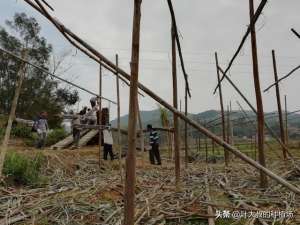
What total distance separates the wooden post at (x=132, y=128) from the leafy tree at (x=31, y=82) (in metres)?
20.4

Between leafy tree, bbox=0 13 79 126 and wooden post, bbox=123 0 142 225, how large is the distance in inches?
803

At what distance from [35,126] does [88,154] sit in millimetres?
1849

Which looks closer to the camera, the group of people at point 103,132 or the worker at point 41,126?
the group of people at point 103,132

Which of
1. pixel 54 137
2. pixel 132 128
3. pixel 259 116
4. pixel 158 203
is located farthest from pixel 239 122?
pixel 132 128

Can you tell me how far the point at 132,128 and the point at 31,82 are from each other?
22546 millimetres

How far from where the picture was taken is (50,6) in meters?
2.80

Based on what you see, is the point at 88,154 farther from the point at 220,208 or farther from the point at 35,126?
the point at 220,208

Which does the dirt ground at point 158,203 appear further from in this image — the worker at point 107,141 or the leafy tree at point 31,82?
the leafy tree at point 31,82

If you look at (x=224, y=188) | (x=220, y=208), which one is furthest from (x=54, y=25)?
(x=224, y=188)

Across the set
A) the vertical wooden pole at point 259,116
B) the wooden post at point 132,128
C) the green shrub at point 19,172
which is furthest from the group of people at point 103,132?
the wooden post at point 132,128

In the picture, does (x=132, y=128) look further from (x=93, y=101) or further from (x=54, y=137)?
(x=54, y=137)

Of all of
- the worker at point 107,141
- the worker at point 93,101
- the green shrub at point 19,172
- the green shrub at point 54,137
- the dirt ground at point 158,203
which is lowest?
the dirt ground at point 158,203

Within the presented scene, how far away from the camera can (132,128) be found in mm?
2596

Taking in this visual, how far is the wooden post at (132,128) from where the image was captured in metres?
2.53
